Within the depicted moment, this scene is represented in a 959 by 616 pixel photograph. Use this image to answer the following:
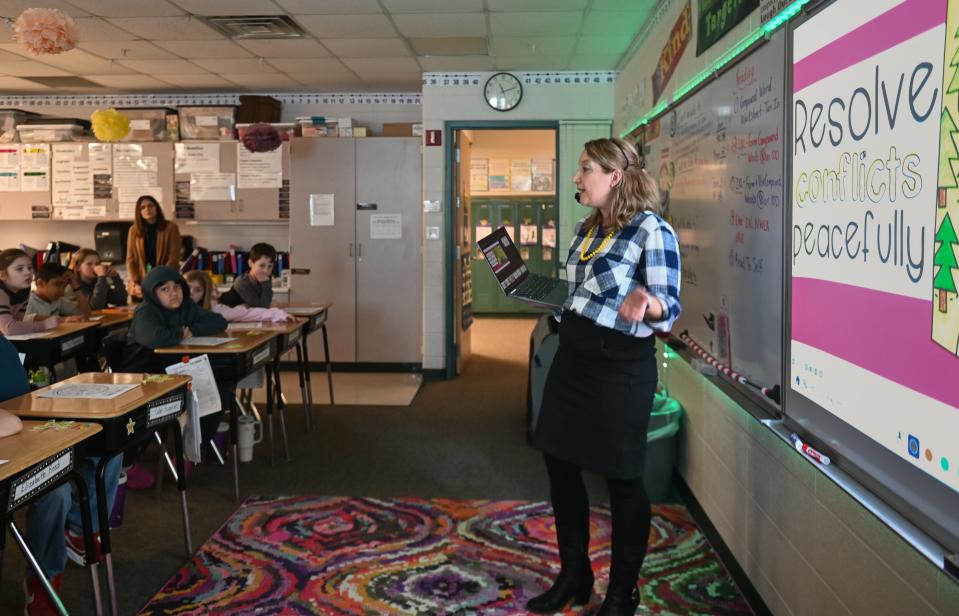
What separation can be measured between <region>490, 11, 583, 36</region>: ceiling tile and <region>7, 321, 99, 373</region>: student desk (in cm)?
319

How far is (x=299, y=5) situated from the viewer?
15.5 ft

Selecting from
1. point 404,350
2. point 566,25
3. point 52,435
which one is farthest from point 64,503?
point 404,350

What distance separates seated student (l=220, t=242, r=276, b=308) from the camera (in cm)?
493

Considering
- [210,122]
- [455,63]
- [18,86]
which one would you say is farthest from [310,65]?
[18,86]

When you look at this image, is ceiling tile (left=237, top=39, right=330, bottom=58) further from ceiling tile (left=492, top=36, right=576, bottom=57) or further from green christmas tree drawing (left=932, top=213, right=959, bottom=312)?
green christmas tree drawing (left=932, top=213, right=959, bottom=312)

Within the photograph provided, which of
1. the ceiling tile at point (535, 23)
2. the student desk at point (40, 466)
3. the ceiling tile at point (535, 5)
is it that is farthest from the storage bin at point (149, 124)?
the student desk at point (40, 466)

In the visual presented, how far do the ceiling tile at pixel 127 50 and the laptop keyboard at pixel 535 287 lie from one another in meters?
4.51

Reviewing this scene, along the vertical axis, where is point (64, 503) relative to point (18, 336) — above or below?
below

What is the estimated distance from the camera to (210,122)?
23.7ft

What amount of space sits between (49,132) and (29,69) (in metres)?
0.88

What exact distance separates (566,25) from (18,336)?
3.83 m

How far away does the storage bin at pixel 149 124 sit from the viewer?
727 cm

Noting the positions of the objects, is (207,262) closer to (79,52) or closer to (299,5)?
(79,52)

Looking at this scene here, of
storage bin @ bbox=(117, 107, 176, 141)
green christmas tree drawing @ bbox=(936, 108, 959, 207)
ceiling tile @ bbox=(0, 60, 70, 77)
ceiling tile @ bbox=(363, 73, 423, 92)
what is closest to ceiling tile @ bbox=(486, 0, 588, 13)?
ceiling tile @ bbox=(363, 73, 423, 92)
